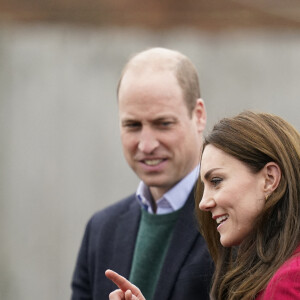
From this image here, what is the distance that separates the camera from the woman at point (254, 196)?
90.0 inches

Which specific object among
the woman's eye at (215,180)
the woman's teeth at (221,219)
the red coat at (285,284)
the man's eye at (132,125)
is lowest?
the red coat at (285,284)

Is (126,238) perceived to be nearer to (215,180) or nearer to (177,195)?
(177,195)

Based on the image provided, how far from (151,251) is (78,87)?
3.00m

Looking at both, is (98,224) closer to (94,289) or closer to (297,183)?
(94,289)

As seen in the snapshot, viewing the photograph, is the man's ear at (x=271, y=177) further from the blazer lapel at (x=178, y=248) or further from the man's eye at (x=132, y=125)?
the man's eye at (x=132, y=125)

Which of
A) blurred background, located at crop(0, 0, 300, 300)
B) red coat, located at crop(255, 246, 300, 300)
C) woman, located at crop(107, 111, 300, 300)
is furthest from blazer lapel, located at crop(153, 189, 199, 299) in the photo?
blurred background, located at crop(0, 0, 300, 300)

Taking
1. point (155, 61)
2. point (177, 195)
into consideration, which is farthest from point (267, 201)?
point (155, 61)

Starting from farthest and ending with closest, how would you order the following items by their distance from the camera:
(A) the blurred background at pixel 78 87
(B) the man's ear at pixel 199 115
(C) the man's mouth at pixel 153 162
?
(A) the blurred background at pixel 78 87
(B) the man's ear at pixel 199 115
(C) the man's mouth at pixel 153 162

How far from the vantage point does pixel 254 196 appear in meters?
2.32

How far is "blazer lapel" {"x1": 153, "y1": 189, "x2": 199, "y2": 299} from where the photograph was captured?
9.82 feet

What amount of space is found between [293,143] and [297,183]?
0.12 metres

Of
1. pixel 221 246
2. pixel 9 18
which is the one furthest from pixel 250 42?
pixel 221 246

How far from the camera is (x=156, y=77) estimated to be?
3.29 m

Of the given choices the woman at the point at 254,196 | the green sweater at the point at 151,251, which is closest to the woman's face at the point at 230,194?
the woman at the point at 254,196
